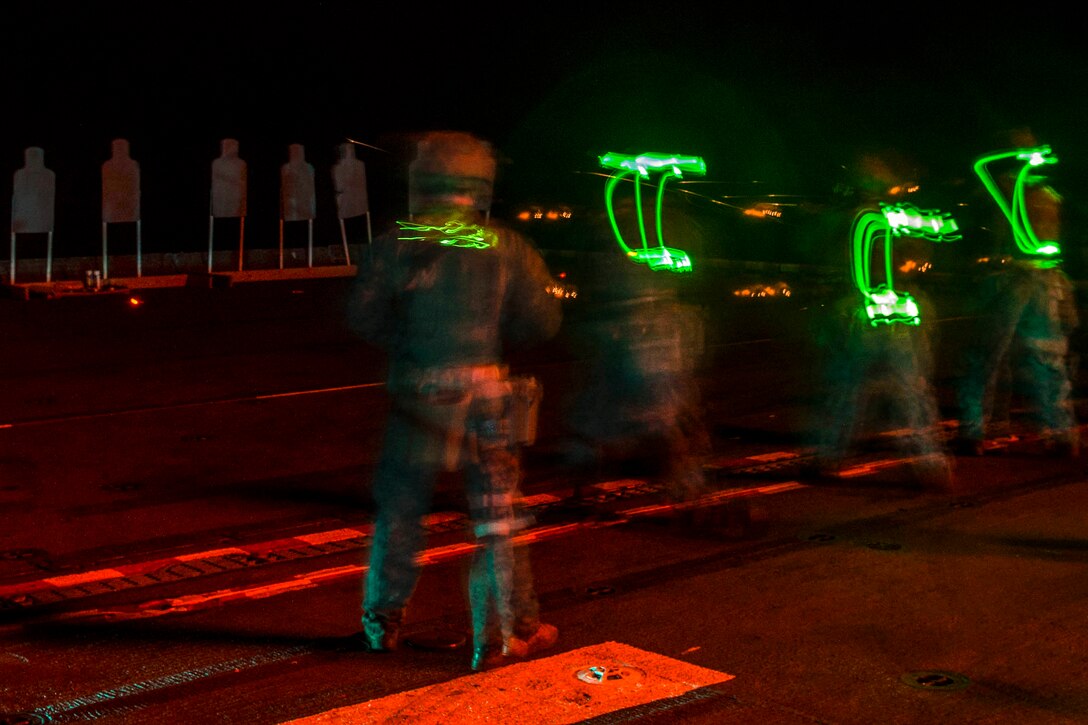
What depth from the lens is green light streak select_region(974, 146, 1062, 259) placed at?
382 inches

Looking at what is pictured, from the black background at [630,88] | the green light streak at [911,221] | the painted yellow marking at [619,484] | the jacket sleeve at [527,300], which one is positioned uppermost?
the black background at [630,88]

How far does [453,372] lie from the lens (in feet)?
18.1

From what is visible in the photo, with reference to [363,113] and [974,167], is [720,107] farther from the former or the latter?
[974,167]

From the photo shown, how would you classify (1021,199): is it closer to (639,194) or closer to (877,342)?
(877,342)

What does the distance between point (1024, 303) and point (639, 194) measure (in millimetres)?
3053

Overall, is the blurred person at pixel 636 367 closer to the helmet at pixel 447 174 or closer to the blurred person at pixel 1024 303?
the blurred person at pixel 1024 303

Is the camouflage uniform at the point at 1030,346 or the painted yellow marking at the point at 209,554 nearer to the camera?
the painted yellow marking at the point at 209,554

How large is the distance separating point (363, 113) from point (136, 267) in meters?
5.82

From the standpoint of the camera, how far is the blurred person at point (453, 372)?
5.50 metres

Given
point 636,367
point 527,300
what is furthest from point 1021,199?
point 527,300

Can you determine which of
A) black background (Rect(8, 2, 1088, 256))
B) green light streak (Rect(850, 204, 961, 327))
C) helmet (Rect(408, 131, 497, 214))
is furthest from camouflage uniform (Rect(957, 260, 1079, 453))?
black background (Rect(8, 2, 1088, 256))

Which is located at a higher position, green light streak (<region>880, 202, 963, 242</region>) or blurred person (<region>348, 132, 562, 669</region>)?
green light streak (<region>880, 202, 963, 242</region>)

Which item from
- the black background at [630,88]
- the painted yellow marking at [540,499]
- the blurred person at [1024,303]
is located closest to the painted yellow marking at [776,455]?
the blurred person at [1024,303]

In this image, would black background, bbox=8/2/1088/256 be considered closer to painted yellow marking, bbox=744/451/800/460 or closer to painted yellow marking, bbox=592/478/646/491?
painted yellow marking, bbox=744/451/800/460
